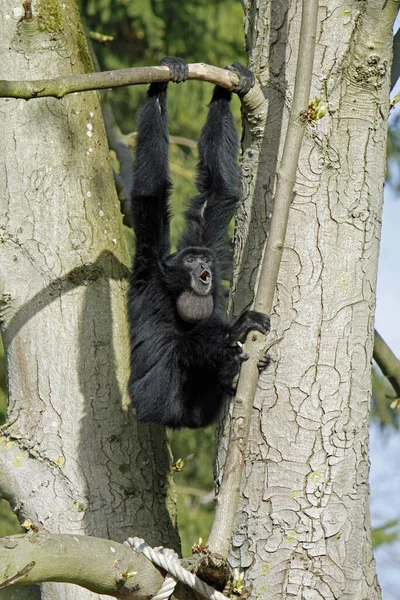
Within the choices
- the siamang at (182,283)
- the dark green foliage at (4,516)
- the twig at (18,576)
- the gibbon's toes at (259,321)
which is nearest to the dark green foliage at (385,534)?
the dark green foliage at (4,516)

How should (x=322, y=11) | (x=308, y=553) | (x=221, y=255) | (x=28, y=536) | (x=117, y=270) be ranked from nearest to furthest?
(x=28, y=536), (x=308, y=553), (x=322, y=11), (x=117, y=270), (x=221, y=255)

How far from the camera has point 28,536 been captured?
282cm

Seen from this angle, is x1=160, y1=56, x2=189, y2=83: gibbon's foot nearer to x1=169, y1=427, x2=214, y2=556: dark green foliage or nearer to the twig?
the twig

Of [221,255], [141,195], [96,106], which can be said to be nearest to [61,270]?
[141,195]

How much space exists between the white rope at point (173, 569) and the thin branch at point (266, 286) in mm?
239

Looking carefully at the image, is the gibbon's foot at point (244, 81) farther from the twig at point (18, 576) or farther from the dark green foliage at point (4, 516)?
the dark green foliage at point (4, 516)

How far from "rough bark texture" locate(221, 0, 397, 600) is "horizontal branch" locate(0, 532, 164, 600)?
558mm

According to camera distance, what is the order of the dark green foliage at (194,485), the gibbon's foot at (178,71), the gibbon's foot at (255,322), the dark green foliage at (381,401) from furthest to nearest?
the dark green foliage at (381,401) → the dark green foliage at (194,485) → the gibbon's foot at (178,71) → the gibbon's foot at (255,322)

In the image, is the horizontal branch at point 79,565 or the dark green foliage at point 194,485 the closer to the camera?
the horizontal branch at point 79,565

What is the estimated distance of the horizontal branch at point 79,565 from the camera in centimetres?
271

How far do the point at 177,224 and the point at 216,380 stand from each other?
19.6 feet

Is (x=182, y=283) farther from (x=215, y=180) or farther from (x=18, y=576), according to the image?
(x=18, y=576)

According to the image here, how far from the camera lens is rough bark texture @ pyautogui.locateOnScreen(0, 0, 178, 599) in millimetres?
4492

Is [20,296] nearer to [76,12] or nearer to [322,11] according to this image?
[76,12]
